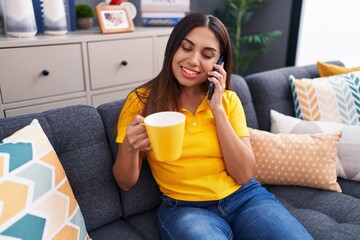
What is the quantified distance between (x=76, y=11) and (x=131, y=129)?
5.43 feet

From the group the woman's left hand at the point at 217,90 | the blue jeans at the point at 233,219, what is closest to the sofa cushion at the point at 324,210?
the blue jeans at the point at 233,219

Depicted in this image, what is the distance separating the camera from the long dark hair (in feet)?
4.11

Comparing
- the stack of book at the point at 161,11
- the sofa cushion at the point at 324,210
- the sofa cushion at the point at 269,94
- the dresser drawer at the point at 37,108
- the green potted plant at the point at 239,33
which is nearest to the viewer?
the sofa cushion at the point at 324,210

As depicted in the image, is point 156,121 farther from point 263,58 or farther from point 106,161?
point 263,58

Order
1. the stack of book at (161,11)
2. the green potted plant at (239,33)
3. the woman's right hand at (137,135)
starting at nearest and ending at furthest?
the woman's right hand at (137,135)
the stack of book at (161,11)
the green potted plant at (239,33)

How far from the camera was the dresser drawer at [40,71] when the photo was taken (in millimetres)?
1891

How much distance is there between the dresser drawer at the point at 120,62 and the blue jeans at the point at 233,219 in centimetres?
115

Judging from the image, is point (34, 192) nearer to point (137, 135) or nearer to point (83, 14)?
point (137, 135)

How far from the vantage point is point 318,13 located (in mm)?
2965

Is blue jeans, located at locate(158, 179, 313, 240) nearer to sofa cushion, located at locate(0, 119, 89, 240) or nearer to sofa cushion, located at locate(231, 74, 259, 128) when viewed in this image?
sofa cushion, located at locate(0, 119, 89, 240)

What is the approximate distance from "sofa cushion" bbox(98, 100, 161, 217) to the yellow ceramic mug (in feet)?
1.49

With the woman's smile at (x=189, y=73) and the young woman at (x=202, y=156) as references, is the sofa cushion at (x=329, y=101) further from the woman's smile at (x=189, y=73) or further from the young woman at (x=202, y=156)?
the woman's smile at (x=189, y=73)

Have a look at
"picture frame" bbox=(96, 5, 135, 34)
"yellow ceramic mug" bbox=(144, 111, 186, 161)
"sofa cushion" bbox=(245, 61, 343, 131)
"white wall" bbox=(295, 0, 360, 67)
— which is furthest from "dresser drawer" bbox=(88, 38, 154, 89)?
"white wall" bbox=(295, 0, 360, 67)

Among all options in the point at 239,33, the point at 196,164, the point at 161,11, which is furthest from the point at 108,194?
the point at 239,33
